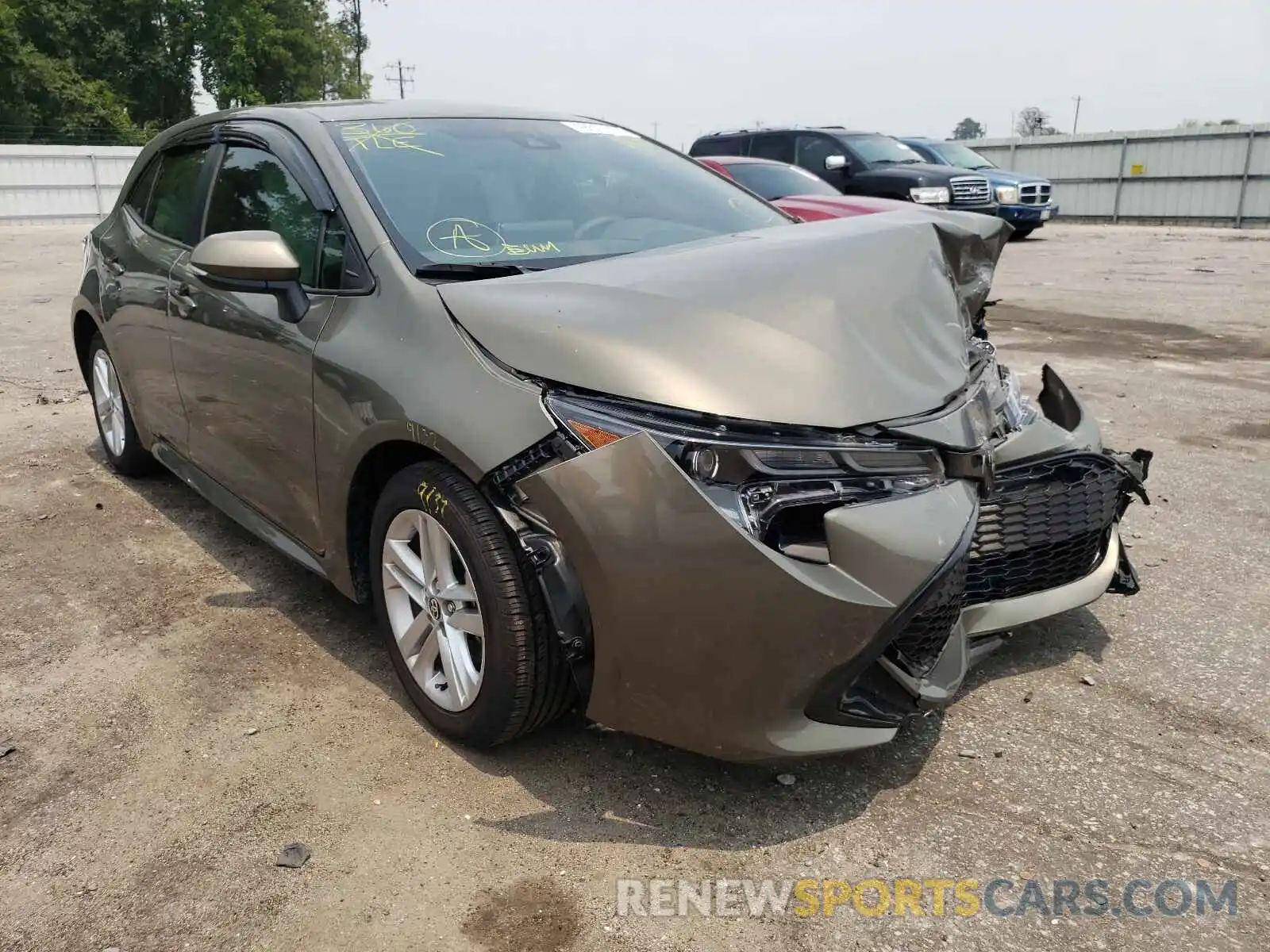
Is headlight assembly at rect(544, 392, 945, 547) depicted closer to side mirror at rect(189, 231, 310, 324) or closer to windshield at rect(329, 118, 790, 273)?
windshield at rect(329, 118, 790, 273)

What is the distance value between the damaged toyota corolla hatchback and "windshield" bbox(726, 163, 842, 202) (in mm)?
6356

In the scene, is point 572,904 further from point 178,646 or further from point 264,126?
point 264,126

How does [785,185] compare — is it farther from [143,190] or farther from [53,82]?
[53,82]

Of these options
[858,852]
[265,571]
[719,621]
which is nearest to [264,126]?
[265,571]

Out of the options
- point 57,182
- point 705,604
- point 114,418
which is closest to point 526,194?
point 705,604

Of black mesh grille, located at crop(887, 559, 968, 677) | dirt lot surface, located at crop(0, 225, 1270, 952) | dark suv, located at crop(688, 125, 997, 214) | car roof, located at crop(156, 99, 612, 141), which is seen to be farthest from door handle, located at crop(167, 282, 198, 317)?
dark suv, located at crop(688, 125, 997, 214)

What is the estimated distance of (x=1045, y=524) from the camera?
9.18 ft

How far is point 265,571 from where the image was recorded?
3910 millimetres

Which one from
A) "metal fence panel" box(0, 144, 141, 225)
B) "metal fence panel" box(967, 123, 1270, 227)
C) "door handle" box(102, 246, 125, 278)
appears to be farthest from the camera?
"metal fence panel" box(0, 144, 141, 225)

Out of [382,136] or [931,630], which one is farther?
[382,136]

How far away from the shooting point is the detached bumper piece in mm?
2719

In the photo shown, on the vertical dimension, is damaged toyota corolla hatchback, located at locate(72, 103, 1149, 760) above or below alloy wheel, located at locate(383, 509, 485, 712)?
above

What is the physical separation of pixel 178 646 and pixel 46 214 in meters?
29.8

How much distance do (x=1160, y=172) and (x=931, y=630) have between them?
26.5m
